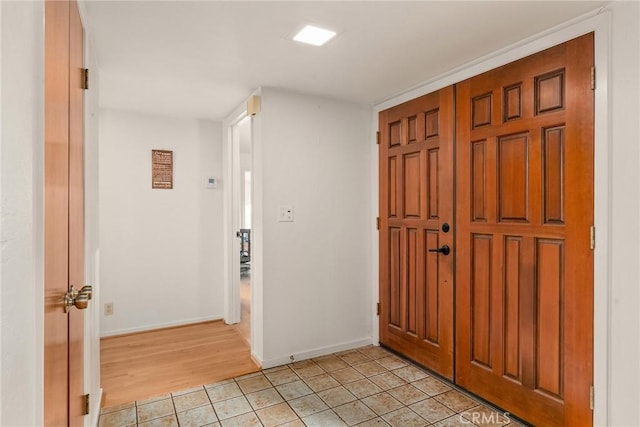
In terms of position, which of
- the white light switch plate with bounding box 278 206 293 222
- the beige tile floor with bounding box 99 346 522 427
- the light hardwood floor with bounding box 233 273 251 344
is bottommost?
the beige tile floor with bounding box 99 346 522 427

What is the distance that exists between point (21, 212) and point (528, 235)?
2.16 meters

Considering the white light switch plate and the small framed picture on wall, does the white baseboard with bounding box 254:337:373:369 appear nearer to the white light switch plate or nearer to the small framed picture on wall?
the white light switch plate

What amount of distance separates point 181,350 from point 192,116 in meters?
2.25

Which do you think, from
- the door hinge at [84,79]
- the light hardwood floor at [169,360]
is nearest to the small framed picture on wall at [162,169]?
the light hardwood floor at [169,360]

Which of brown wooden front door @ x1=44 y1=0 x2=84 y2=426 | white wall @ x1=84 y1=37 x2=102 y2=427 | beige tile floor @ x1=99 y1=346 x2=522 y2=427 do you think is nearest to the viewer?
brown wooden front door @ x1=44 y1=0 x2=84 y2=426

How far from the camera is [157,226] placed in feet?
12.1

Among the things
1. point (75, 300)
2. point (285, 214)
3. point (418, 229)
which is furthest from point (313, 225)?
point (75, 300)

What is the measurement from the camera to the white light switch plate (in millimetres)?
2857

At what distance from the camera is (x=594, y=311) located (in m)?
1.72

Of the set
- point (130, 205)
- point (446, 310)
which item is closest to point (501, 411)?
point (446, 310)

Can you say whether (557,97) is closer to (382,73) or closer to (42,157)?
(382,73)

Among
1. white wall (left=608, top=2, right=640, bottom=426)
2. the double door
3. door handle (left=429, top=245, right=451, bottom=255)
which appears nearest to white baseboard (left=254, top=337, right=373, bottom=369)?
the double door

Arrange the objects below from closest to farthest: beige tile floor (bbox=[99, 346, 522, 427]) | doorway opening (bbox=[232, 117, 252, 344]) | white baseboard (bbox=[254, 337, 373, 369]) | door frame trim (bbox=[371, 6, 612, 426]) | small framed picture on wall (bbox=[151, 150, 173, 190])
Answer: door frame trim (bbox=[371, 6, 612, 426]) → beige tile floor (bbox=[99, 346, 522, 427]) → white baseboard (bbox=[254, 337, 373, 369]) → small framed picture on wall (bbox=[151, 150, 173, 190]) → doorway opening (bbox=[232, 117, 252, 344])

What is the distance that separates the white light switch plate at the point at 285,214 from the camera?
9.37 ft
